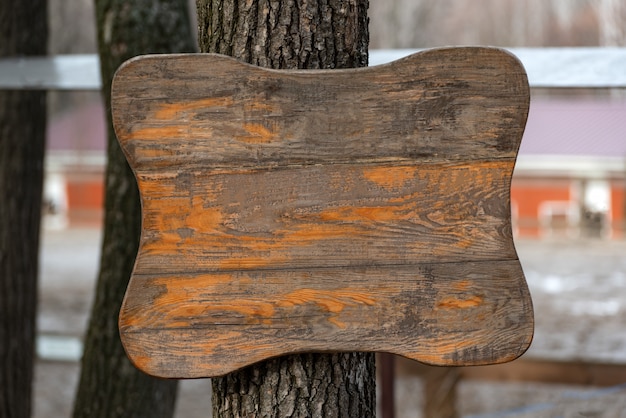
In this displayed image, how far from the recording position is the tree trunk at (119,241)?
3566 mm

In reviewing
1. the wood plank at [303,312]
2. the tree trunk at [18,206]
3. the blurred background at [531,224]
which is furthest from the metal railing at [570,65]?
the tree trunk at [18,206]

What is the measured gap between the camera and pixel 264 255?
1841mm

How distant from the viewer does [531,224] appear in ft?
66.7

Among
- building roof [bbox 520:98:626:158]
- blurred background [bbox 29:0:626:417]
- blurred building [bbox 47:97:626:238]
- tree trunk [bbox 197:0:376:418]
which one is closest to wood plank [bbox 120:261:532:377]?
tree trunk [bbox 197:0:376:418]

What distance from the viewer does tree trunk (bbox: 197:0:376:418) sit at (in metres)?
1.97

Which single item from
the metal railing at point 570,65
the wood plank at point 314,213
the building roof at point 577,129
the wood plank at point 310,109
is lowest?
the wood plank at point 314,213

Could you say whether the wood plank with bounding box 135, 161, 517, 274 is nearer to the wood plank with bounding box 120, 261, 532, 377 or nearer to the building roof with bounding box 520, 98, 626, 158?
the wood plank with bounding box 120, 261, 532, 377

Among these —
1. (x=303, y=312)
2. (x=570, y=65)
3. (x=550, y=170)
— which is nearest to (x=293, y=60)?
(x=303, y=312)

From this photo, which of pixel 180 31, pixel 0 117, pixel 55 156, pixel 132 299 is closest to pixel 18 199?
pixel 0 117

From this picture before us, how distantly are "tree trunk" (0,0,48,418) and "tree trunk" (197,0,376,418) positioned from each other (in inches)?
104

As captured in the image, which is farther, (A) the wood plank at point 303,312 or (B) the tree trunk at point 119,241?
(B) the tree trunk at point 119,241

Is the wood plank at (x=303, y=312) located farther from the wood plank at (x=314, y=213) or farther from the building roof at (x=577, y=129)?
the building roof at (x=577, y=129)

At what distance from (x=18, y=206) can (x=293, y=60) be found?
2859mm

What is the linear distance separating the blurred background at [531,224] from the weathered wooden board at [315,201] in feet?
6.23
